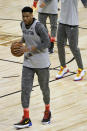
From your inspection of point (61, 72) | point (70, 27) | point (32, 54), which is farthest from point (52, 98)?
point (32, 54)

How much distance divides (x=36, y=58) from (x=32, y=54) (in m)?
0.09

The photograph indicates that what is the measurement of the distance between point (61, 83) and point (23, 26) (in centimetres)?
254

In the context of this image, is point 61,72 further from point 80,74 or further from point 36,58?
point 36,58

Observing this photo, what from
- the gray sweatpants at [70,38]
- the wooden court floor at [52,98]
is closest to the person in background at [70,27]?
the gray sweatpants at [70,38]

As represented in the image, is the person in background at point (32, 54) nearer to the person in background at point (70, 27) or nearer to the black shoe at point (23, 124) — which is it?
the black shoe at point (23, 124)

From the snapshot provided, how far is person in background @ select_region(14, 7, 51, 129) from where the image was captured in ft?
24.1

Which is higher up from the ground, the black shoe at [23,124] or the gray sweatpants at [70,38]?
the gray sweatpants at [70,38]

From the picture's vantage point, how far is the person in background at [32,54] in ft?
24.1

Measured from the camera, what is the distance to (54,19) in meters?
12.0

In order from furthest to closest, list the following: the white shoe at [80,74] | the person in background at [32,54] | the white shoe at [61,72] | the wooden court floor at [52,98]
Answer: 1. the white shoe at [61,72]
2. the white shoe at [80,74]
3. the wooden court floor at [52,98]
4. the person in background at [32,54]

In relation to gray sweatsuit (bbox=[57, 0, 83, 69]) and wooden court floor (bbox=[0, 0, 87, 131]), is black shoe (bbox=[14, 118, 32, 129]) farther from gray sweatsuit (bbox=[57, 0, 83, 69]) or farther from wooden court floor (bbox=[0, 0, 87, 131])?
gray sweatsuit (bbox=[57, 0, 83, 69])

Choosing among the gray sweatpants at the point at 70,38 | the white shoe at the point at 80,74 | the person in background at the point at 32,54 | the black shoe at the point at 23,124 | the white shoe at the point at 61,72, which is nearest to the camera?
the person in background at the point at 32,54

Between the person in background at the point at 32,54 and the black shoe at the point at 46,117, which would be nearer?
the person in background at the point at 32,54

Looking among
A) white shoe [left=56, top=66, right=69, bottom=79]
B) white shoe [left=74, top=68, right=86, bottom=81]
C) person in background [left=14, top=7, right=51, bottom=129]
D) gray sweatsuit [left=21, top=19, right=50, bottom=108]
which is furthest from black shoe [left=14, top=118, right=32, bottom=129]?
white shoe [left=56, top=66, right=69, bottom=79]
